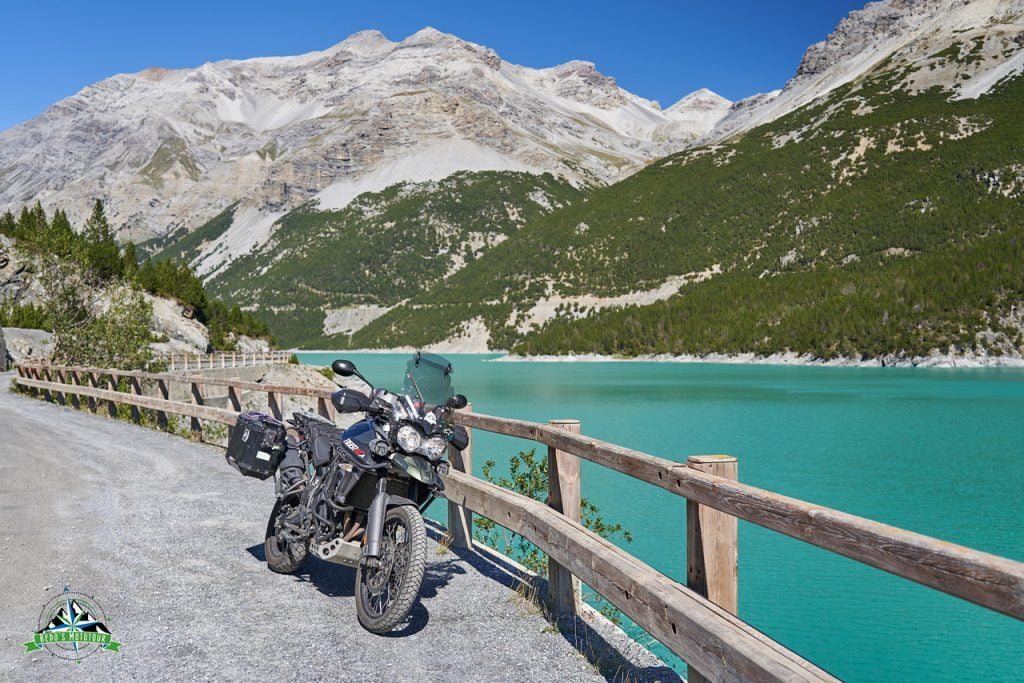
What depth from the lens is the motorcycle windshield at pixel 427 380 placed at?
19.1ft

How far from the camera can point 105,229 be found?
84062 mm

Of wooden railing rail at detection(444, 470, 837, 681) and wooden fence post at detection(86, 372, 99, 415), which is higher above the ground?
wooden fence post at detection(86, 372, 99, 415)

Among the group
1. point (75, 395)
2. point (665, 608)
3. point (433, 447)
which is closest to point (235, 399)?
point (433, 447)

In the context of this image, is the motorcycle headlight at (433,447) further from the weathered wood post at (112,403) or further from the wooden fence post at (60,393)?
the wooden fence post at (60,393)

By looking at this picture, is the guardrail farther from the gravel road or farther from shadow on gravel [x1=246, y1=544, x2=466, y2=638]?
shadow on gravel [x1=246, y1=544, x2=466, y2=638]

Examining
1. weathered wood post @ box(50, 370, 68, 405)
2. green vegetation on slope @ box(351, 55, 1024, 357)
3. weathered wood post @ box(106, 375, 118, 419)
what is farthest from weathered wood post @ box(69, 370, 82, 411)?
green vegetation on slope @ box(351, 55, 1024, 357)

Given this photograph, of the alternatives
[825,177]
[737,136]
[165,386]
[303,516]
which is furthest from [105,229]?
[737,136]

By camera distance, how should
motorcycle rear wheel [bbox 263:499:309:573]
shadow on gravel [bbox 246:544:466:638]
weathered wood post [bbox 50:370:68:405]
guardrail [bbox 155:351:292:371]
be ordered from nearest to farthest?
shadow on gravel [bbox 246:544:466:638]
motorcycle rear wheel [bbox 263:499:309:573]
weathered wood post [bbox 50:370:68:405]
guardrail [bbox 155:351:292:371]

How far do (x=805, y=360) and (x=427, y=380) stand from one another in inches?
3979

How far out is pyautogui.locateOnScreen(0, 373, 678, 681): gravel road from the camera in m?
4.82

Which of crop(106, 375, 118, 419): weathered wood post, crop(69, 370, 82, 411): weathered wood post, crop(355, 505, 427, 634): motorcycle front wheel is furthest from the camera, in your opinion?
crop(69, 370, 82, 411): weathered wood post

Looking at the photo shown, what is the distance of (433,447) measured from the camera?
18.2ft

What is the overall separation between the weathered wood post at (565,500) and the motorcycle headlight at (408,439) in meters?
1.11

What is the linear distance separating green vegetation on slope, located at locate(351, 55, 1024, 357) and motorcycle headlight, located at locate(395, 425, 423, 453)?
9501 centimetres
